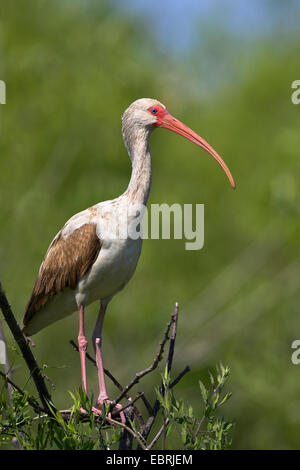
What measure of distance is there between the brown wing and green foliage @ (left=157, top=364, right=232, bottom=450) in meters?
1.66

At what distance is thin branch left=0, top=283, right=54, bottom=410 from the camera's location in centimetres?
413

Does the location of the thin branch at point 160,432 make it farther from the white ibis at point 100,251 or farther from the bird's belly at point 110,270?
the bird's belly at point 110,270

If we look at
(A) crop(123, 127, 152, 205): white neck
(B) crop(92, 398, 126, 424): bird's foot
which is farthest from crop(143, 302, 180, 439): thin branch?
(A) crop(123, 127, 152, 205): white neck

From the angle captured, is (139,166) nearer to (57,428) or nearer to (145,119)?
(145,119)

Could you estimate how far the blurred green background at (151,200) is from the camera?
18188 millimetres

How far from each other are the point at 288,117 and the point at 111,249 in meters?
19.8

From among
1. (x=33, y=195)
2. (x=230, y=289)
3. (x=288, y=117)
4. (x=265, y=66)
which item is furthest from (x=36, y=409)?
(x=265, y=66)

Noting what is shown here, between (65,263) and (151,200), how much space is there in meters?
16.9

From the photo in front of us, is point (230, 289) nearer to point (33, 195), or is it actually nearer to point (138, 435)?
point (33, 195)

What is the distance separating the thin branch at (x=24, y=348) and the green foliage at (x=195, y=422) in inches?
27.2

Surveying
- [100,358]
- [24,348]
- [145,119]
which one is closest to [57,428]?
[24,348]

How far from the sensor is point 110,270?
617 centimetres

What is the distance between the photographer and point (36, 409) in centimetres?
474

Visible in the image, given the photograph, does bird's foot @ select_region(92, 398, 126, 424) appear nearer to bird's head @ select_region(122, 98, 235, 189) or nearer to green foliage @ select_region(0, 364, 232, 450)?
green foliage @ select_region(0, 364, 232, 450)
